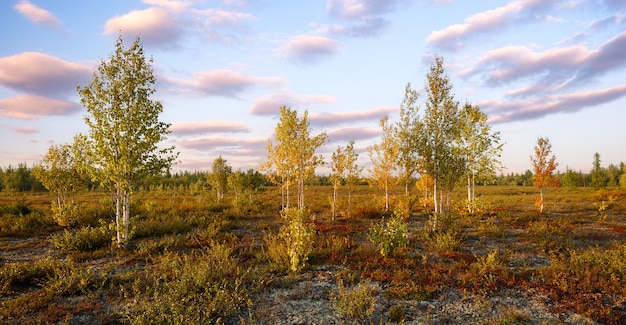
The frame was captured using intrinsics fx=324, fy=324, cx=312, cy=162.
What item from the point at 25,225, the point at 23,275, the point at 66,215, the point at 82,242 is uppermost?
the point at 66,215

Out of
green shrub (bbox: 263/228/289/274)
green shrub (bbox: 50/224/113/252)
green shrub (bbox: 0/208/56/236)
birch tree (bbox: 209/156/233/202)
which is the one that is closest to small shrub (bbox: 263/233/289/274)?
green shrub (bbox: 263/228/289/274)

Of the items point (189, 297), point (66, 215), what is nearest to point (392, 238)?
point (189, 297)

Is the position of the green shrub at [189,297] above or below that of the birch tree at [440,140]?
below

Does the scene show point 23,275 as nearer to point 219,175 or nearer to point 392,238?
point 392,238

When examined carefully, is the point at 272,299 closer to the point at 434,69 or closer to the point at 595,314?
the point at 595,314

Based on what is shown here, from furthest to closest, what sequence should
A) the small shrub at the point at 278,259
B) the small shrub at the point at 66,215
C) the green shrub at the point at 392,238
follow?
the small shrub at the point at 66,215
the green shrub at the point at 392,238
the small shrub at the point at 278,259

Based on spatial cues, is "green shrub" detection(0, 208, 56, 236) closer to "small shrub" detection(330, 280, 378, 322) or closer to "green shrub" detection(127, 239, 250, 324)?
"green shrub" detection(127, 239, 250, 324)

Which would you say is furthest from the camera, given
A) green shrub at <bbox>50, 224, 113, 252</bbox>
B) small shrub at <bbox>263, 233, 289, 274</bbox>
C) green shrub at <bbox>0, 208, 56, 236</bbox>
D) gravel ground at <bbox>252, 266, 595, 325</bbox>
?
green shrub at <bbox>0, 208, 56, 236</bbox>

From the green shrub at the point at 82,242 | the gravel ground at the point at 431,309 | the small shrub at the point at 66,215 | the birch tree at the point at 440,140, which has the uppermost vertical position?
the birch tree at the point at 440,140

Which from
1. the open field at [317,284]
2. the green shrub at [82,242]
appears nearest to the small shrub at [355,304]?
the open field at [317,284]

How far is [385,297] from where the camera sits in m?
9.43

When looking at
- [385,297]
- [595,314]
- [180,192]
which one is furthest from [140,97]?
[180,192]

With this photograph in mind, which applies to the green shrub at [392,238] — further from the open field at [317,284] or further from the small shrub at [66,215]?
the small shrub at [66,215]

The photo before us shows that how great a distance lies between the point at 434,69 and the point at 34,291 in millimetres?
20684
